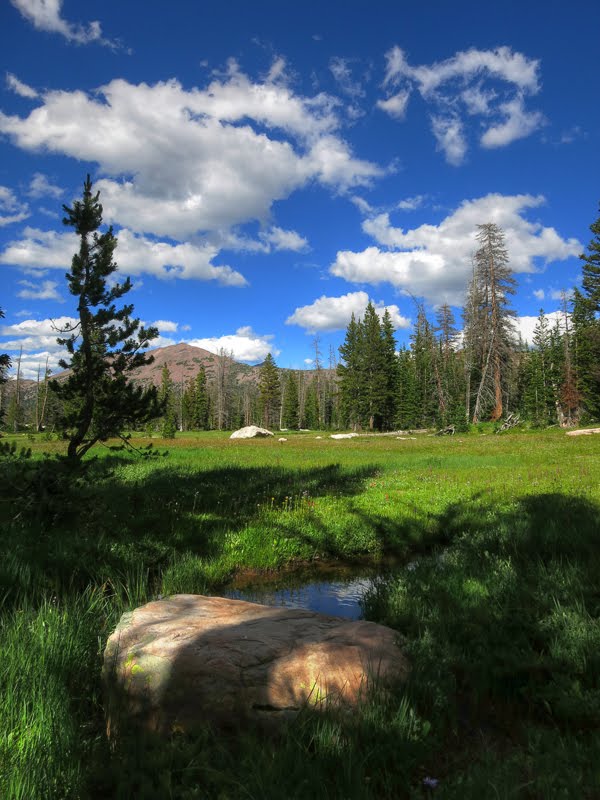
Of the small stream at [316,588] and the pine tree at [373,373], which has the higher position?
the pine tree at [373,373]

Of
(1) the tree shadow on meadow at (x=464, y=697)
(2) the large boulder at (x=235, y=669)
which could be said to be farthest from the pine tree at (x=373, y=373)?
(2) the large boulder at (x=235, y=669)

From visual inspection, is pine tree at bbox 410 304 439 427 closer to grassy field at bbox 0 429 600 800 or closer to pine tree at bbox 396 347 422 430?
pine tree at bbox 396 347 422 430

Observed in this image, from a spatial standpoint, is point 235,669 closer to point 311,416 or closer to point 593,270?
point 593,270

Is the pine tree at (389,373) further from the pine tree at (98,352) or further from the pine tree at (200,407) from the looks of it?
the pine tree at (98,352)

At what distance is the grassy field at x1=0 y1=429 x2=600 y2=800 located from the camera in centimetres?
245

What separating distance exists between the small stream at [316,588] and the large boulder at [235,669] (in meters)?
2.38

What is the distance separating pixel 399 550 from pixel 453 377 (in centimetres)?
6954

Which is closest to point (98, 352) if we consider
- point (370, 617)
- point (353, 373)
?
Result: point (370, 617)

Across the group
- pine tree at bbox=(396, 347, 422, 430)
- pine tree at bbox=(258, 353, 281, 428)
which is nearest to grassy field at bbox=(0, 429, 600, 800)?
pine tree at bbox=(396, 347, 422, 430)

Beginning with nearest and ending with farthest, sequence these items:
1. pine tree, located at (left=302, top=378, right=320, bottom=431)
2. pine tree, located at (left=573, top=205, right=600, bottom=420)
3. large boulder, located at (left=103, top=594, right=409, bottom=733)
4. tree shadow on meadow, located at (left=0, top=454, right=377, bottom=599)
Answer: large boulder, located at (left=103, top=594, right=409, bottom=733)
tree shadow on meadow, located at (left=0, top=454, right=377, bottom=599)
pine tree, located at (left=573, top=205, right=600, bottom=420)
pine tree, located at (left=302, top=378, right=320, bottom=431)

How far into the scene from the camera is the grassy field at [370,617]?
245 centimetres

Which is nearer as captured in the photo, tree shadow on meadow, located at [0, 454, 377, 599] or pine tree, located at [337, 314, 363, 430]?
tree shadow on meadow, located at [0, 454, 377, 599]

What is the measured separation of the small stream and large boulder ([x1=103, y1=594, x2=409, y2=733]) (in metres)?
2.38

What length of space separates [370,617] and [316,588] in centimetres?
199
